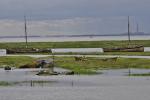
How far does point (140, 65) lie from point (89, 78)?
1679cm

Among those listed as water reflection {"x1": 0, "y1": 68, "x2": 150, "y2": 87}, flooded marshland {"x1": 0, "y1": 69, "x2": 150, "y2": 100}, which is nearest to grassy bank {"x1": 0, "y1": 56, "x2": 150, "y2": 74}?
water reflection {"x1": 0, "y1": 68, "x2": 150, "y2": 87}

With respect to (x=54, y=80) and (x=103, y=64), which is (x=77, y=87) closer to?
(x=54, y=80)

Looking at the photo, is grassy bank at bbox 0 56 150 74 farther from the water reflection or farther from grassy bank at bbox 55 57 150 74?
the water reflection

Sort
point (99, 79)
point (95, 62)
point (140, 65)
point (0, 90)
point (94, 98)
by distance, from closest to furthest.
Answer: point (94, 98) < point (0, 90) < point (99, 79) < point (140, 65) < point (95, 62)

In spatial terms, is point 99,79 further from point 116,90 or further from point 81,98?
point 81,98

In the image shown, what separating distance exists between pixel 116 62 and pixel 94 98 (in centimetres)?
3705

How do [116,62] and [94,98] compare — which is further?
[116,62]

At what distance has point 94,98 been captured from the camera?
39281 millimetres

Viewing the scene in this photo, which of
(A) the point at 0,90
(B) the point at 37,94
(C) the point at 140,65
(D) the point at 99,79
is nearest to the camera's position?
(B) the point at 37,94

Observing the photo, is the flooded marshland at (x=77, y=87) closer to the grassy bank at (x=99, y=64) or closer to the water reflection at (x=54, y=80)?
the water reflection at (x=54, y=80)

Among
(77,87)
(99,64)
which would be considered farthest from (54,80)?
(99,64)

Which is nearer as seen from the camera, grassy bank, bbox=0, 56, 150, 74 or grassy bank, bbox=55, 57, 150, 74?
grassy bank, bbox=0, 56, 150, 74

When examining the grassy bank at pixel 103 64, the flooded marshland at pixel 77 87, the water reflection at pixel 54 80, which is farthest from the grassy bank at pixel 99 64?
the flooded marshland at pixel 77 87

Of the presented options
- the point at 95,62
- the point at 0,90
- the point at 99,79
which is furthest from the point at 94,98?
the point at 95,62
